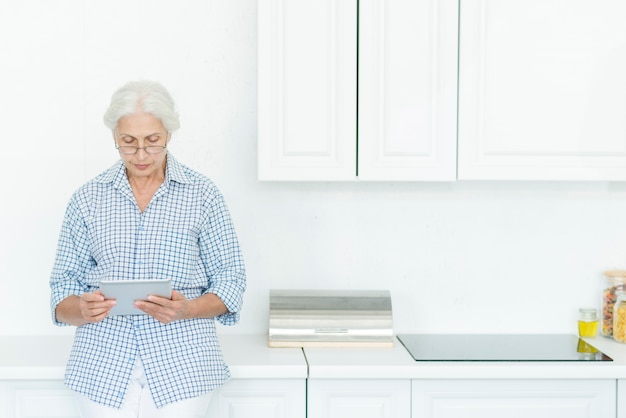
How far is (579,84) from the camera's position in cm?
252

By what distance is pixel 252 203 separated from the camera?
112 inches

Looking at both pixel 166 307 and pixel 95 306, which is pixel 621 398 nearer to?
pixel 166 307

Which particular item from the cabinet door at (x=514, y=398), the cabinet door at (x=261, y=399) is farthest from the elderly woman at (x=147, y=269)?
the cabinet door at (x=514, y=398)

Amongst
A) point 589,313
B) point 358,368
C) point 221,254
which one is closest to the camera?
point 221,254

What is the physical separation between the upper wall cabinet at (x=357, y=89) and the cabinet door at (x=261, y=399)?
0.62 meters

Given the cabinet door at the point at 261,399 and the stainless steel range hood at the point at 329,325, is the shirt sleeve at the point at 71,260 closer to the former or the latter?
the cabinet door at the point at 261,399

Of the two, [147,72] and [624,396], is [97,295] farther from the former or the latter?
[624,396]

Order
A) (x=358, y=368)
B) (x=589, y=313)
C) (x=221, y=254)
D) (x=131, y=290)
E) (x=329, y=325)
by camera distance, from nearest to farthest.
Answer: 1. (x=131, y=290)
2. (x=221, y=254)
3. (x=358, y=368)
4. (x=329, y=325)
5. (x=589, y=313)

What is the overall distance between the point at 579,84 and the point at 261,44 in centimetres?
98

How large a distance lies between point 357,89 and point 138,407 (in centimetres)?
113

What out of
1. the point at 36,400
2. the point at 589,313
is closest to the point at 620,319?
the point at 589,313

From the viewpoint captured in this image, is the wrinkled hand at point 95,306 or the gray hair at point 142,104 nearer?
the wrinkled hand at point 95,306

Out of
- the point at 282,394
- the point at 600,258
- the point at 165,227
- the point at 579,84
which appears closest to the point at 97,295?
the point at 165,227

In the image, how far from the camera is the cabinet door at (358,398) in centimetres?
244
